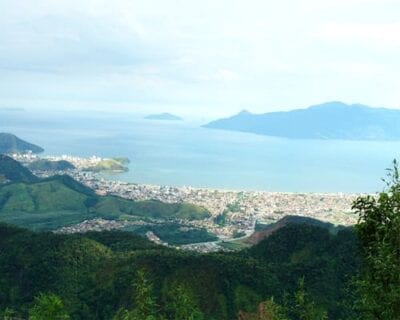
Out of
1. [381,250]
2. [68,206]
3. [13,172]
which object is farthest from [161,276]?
[13,172]

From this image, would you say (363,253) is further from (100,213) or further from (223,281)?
(100,213)

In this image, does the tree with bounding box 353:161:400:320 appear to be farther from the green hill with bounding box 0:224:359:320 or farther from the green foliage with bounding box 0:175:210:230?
the green foliage with bounding box 0:175:210:230

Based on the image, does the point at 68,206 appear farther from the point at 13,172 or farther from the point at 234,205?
the point at 234,205

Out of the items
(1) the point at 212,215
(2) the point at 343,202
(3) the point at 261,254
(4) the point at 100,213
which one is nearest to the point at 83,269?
(3) the point at 261,254

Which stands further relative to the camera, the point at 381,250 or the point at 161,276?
the point at 161,276

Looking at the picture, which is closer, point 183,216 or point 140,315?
point 140,315

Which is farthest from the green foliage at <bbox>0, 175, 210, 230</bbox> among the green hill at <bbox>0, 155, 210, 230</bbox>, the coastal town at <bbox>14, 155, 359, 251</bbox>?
the coastal town at <bbox>14, 155, 359, 251</bbox>
